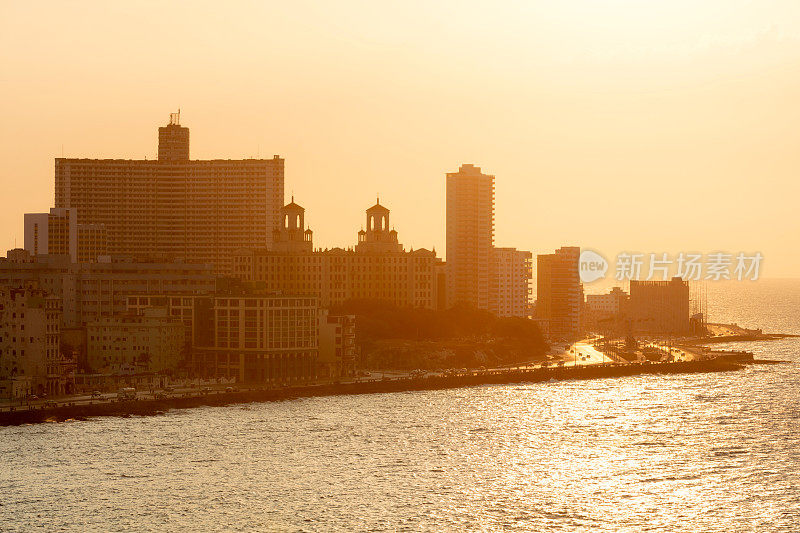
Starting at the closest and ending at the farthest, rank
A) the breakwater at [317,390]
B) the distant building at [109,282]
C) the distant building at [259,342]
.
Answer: the breakwater at [317,390] → the distant building at [259,342] → the distant building at [109,282]

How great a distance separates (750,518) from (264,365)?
8181 centimetres

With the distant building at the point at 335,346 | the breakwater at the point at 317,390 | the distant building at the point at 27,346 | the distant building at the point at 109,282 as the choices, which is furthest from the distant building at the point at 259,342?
the distant building at the point at 109,282

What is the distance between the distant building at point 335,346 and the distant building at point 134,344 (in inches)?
693

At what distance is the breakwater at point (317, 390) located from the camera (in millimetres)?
122938

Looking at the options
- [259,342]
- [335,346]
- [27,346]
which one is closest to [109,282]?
[335,346]

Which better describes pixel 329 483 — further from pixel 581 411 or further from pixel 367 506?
pixel 581 411

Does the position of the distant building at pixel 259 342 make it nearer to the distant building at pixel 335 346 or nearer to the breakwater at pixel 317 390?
the distant building at pixel 335 346

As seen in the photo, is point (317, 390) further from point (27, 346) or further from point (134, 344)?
point (27, 346)

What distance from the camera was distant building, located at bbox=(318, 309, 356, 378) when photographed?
531 feet

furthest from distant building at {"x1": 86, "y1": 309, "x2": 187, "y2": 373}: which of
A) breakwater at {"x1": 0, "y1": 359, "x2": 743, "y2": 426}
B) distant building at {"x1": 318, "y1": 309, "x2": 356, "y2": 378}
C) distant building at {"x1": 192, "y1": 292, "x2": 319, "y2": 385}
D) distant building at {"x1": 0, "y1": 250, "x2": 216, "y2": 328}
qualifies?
distant building at {"x1": 0, "y1": 250, "x2": 216, "y2": 328}

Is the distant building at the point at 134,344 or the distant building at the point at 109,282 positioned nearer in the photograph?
the distant building at the point at 134,344

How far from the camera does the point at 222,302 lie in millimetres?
156750

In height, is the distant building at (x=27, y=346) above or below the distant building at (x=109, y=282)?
below

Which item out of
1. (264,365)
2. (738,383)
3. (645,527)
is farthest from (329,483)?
(738,383)
